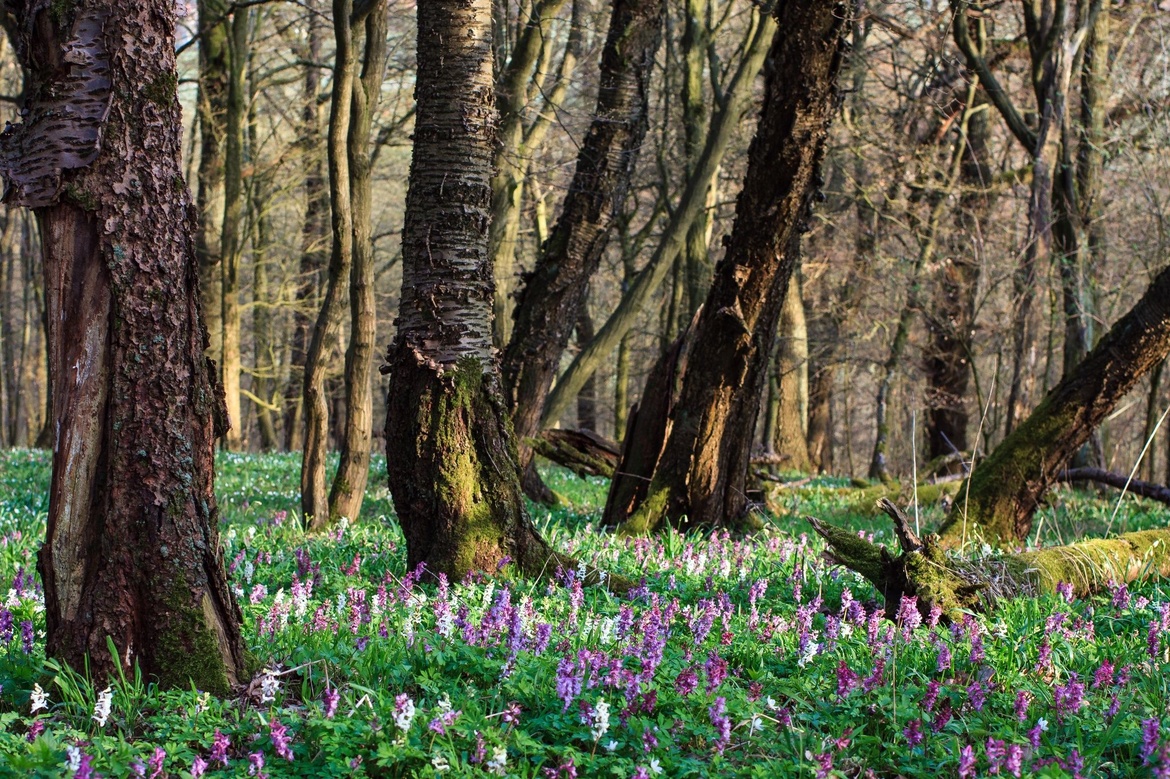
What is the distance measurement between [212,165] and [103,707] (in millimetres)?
15656

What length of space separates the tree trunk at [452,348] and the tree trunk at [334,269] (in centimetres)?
254

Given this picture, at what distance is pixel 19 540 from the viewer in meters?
6.55

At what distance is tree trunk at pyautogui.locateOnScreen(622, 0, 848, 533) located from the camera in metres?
7.23

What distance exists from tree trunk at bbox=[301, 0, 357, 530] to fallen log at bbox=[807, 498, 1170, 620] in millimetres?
4854

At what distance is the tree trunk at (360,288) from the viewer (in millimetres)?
8133

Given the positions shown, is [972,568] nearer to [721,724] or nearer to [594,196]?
[721,724]

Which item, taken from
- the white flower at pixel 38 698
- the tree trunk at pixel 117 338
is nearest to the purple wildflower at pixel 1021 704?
the tree trunk at pixel 117 338

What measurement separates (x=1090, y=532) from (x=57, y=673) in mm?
7810

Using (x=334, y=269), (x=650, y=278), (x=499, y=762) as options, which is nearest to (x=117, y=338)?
(x=499, y=762)

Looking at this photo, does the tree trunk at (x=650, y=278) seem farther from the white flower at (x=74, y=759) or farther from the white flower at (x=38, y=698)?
the white flower at (x=74, y=759)

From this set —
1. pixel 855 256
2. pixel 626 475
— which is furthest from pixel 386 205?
pixel 626 475

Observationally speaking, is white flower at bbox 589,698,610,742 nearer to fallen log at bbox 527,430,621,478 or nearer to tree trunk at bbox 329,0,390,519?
tree trunk at bbox 329,0,390,519

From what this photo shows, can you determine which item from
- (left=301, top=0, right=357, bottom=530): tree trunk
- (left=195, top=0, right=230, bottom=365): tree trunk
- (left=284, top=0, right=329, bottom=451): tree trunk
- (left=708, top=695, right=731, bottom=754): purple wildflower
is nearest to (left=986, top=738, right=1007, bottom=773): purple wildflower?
(left=708, top=695, right=731, bottom=754): purple wildflower

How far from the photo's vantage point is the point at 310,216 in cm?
2561
